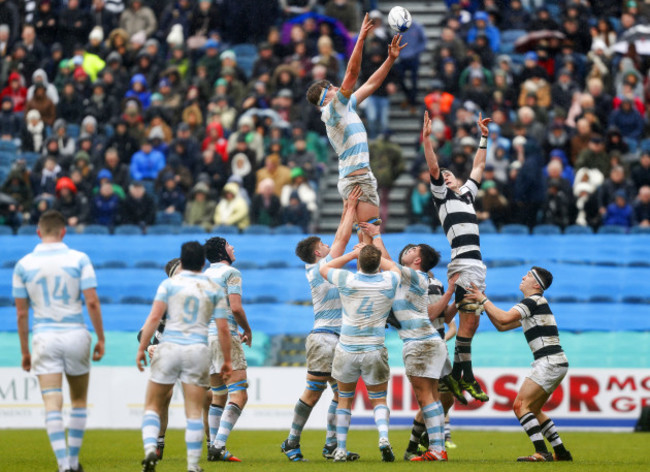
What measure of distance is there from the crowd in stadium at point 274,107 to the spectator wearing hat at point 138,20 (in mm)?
38

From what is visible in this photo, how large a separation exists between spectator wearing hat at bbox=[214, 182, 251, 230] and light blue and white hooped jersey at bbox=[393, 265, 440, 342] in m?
9.70

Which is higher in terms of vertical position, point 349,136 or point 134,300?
point 349,136

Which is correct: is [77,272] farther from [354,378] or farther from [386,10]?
[386,10]

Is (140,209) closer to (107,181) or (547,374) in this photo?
(107,181)

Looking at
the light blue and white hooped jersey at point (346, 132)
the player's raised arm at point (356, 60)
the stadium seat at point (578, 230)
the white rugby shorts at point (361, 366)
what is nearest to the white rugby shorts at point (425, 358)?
the white rugby shorts at point (361, 366)

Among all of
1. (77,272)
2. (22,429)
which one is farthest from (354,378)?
(22,429)

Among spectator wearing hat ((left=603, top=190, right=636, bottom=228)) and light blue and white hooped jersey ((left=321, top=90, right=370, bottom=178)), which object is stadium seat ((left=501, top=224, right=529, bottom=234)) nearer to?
spectator wearing hat ((left=603, top=190, right=636, bottom=228))

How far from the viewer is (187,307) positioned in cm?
1046

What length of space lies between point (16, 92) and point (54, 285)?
17887mm

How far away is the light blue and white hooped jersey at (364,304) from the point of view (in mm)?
12078

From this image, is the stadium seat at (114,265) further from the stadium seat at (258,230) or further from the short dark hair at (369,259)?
the short dark hair at (369,259)

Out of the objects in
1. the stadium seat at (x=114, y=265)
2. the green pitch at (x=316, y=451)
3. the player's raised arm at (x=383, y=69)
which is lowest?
the green pitch at (x=316, y=451)

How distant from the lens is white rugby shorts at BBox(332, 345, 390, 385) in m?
12.2

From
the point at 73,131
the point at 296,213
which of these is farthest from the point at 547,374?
the point at 73,131
